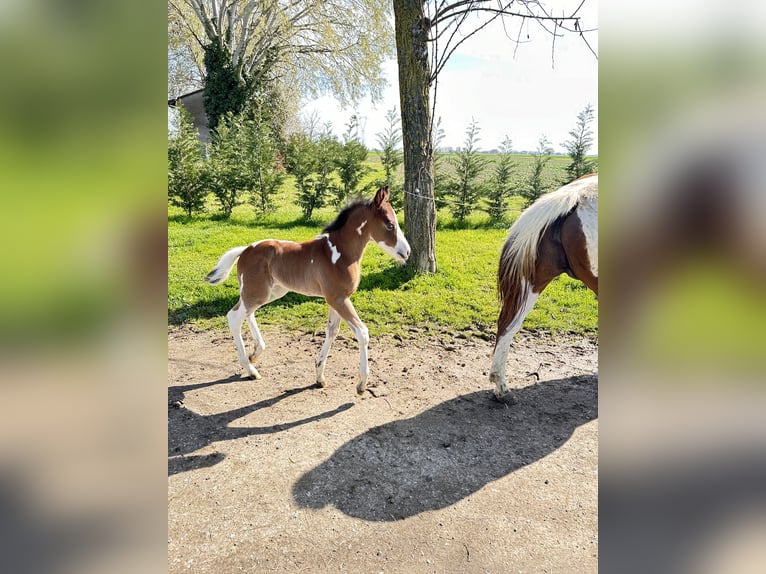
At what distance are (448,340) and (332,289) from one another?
1873 mm

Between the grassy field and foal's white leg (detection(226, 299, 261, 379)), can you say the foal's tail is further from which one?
the grassy field

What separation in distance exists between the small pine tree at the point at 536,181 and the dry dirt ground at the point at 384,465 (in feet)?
21.6

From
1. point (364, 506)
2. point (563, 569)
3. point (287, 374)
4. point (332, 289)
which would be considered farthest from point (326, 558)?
point (287, 374)

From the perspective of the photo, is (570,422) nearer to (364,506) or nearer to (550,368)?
(550,368)

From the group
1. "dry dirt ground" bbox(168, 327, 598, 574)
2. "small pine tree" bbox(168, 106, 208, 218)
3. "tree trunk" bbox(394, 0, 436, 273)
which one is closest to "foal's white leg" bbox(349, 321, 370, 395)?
"dry dirt ground" bbox(168, 327, 598, 574)

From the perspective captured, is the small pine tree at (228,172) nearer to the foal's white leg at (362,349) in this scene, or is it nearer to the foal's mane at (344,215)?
the foal's mane at (344,215)

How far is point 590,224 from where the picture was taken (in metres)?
3.18

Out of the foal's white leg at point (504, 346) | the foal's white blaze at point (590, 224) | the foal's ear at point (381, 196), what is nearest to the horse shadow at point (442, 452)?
the foal's white leg at point (504, 346)

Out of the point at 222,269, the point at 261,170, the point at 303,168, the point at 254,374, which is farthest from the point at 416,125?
the point at 261,170

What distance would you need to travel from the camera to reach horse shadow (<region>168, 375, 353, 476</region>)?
3.02 metres

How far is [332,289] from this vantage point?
3.69 metres

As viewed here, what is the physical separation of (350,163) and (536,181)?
4.36 metres

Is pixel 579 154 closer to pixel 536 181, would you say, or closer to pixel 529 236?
pixel 536 181

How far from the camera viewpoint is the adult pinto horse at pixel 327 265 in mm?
3576
